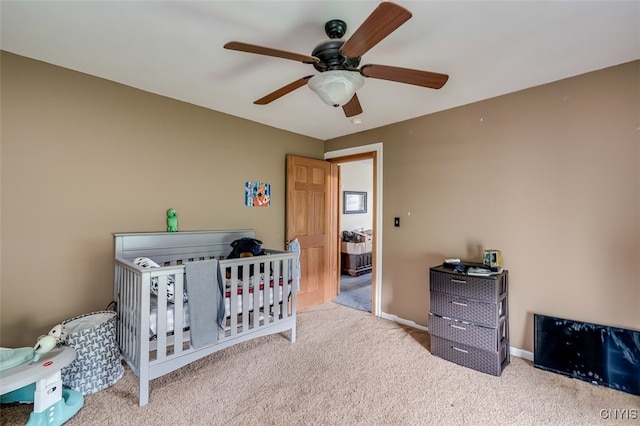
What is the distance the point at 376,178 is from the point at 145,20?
2.60 metres

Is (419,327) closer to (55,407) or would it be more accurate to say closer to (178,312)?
(178,312)

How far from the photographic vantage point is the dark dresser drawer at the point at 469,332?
2.19 meters

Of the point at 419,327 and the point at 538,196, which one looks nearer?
the point at 538,196

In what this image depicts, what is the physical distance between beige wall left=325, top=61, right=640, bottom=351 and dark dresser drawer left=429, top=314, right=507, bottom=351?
17.7 inches

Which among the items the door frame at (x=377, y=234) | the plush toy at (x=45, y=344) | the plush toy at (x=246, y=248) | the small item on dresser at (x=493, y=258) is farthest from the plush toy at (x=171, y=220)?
the small item on dresser at (x=493, y=258)

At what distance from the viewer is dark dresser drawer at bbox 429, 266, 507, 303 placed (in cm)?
220

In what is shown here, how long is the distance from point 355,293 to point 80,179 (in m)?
3.59

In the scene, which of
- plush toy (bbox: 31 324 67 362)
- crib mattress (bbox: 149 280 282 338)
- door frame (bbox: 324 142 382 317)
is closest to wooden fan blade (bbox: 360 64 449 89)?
door frame (bbox: 324 142 382 317)

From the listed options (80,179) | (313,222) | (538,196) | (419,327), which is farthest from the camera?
(313,222)

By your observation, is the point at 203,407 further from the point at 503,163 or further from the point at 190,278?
the point at 503,163

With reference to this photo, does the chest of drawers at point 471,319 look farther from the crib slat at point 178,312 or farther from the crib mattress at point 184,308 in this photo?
the crib slat at point 178,312

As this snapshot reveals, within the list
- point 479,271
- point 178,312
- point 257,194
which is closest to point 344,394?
point 178,312

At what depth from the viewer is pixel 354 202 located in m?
6.36

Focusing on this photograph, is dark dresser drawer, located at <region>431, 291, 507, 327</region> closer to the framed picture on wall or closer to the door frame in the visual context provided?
the door frame
